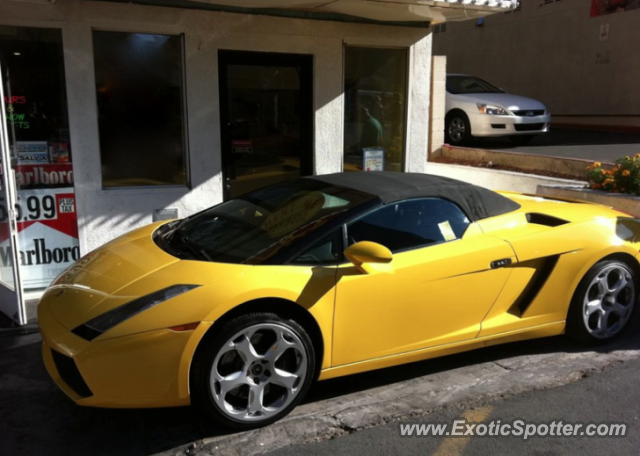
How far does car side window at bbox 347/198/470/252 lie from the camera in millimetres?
3609

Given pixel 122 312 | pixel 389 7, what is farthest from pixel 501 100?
pixel 122 312

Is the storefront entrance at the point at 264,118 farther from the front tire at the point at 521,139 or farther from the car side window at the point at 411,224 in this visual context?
the front tire at the point at 521,139

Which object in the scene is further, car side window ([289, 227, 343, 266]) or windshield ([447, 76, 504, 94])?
windshield ([447, 76, 504, 94])

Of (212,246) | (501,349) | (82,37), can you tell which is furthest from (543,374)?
(82,37)

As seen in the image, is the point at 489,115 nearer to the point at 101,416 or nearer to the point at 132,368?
the point at 101,416

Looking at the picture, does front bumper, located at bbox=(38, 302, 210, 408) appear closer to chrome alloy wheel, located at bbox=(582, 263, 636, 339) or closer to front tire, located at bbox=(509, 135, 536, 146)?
chrome alloy wheel, located at bbox=(582, 263, 636, 339)

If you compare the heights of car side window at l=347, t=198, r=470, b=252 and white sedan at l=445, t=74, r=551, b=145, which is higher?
white sedan at l=445, t=74, r=551, b=145

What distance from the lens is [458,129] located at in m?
12.4

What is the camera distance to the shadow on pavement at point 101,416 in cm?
312

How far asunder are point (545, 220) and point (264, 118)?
12.5ft

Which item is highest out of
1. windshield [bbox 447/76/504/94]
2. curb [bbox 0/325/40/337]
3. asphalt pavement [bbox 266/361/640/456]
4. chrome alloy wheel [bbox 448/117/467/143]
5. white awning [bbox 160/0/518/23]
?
white awning [bbox 160/0/518/23]

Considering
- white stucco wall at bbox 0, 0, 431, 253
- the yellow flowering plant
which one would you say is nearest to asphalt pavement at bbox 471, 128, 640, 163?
the yellow flowering plant

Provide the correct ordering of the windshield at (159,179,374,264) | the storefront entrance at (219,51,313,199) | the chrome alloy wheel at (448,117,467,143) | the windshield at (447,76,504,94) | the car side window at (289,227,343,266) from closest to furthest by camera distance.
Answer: the car side window at (289,227,343,266) < the windshield at (159,179,374,264) < the storefront entrance at (219,51,313,199) < the chrome alloy wheel at (448,117,467,143) < the windshield at (447,76,504,94)

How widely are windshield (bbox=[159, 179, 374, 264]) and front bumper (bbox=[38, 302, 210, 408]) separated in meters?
0.62
